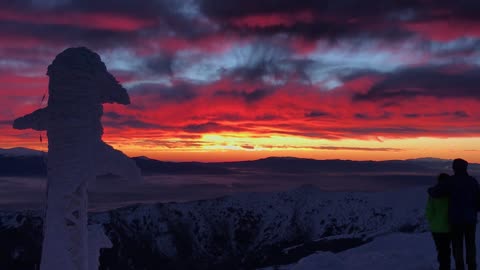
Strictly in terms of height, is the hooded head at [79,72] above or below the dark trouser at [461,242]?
above

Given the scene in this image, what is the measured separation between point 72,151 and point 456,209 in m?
9.17

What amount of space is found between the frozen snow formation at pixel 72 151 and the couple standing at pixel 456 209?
338 inches

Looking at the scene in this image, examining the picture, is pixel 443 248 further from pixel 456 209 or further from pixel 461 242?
pixel 456 209

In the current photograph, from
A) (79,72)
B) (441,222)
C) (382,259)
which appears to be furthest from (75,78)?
(382,259)

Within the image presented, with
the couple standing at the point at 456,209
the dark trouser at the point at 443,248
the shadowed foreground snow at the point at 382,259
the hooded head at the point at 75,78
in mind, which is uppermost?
the hooded head at the point at 75,78

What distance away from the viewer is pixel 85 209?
18.9 feet

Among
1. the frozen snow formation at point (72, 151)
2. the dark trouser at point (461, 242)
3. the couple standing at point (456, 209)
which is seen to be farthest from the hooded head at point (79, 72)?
the dark trouser at point (461, 242)

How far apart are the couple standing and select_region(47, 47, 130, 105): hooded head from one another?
869 centimetres

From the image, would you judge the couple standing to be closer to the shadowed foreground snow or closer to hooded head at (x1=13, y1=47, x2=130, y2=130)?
the shadowed foreground snow

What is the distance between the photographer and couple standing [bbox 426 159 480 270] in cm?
1198

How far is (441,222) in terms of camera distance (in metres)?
12.5

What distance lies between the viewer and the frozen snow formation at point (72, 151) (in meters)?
5.57

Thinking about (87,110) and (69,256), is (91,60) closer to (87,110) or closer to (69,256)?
(87,110)

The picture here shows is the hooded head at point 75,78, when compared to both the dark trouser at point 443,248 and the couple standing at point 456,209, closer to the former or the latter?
the couple standing at point 456,209
